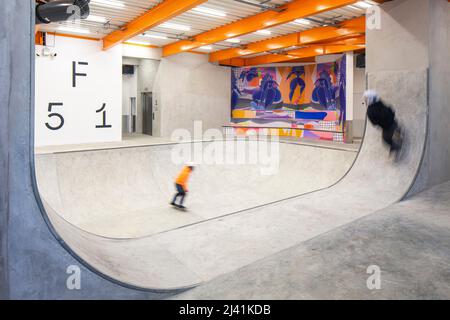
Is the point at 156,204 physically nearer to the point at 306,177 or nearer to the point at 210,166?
the point at 210,166

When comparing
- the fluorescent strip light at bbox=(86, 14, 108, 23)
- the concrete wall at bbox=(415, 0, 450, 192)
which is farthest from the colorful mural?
the fluorescent strip light at bbox=(86, 14, 108, 23)

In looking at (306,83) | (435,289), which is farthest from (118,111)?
(435,289)

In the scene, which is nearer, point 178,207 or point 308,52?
point 178,207

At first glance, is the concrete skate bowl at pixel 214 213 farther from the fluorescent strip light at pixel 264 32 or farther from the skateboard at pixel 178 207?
the fluorescent strip light at pixel 264 32

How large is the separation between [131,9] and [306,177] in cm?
711

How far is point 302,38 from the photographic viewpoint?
12.1m

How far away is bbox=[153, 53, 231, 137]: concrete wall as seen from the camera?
15.5 metres

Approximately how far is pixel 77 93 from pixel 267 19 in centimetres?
675

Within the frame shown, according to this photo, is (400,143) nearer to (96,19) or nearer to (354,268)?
(354,268)

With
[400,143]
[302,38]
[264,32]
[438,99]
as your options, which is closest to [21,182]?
[400,143]

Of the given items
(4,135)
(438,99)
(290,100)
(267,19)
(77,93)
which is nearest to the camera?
(4,135)

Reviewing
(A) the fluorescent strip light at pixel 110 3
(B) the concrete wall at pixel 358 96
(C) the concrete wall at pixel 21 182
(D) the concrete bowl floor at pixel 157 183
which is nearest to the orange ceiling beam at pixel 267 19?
(A) the fluorescent strip light at pixel 110 3

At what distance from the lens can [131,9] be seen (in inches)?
368

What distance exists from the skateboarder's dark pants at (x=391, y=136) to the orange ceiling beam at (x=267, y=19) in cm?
266
